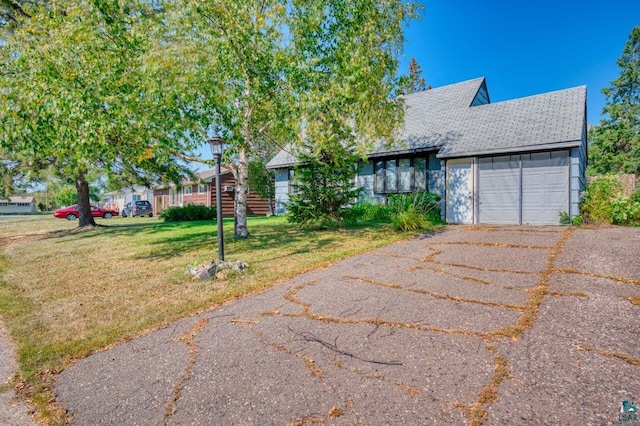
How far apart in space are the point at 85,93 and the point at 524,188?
11717mm

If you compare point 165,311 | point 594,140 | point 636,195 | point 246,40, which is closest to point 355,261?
point 165,311

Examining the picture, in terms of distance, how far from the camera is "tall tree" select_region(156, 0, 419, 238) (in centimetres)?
691

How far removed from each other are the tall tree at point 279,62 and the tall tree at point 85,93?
766 millimetres

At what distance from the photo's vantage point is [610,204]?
9031mm

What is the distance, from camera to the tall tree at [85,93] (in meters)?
5.92

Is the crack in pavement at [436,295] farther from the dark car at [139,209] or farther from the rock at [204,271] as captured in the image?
the dark car at [139,209]

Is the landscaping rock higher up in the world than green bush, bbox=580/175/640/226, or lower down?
lower down

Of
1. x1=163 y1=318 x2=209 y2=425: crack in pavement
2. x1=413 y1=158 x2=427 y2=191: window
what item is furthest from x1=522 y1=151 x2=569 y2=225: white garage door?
x1=163 y1=318 x2=209 y2=425: crack in pavement

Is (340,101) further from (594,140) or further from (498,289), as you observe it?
(594,140)

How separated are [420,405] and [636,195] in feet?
35.4

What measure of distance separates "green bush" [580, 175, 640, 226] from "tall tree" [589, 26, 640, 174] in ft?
78.3

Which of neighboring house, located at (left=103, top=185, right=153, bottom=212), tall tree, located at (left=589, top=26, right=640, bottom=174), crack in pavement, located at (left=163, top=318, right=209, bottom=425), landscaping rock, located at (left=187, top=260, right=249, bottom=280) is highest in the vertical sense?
tall tree, located at (left=589, top=26, right=640, bottom=174)

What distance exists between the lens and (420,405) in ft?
7.25

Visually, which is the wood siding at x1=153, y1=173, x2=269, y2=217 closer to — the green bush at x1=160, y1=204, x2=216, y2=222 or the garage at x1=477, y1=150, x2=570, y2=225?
the green bush at x1=160, y1=204, x2=216, y2=222
